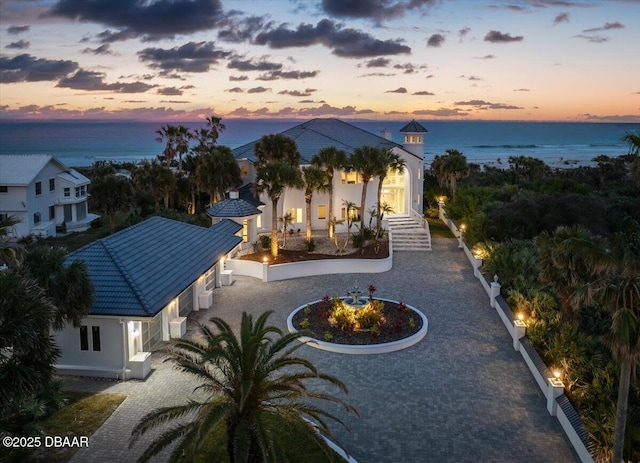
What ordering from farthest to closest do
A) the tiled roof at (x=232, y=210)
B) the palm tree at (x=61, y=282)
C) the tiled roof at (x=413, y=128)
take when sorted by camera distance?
1. the tiled roof at (x=413, y=128)
2. the tiled roof at (x=232, y=210)
3. the palm tree at (x=61, y=282)

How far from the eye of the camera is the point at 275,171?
2892 centimetres

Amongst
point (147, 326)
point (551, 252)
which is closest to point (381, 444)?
point (551, 252)

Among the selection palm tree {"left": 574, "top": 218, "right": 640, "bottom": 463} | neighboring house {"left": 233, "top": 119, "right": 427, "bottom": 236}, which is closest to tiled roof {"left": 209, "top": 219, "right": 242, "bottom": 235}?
neighboring house {"left": 233, "top": 119, "right": 427, "bottom": 236}

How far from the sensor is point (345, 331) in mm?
19891

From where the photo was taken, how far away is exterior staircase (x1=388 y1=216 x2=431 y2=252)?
115ft

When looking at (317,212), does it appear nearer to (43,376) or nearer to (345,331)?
(345,331)

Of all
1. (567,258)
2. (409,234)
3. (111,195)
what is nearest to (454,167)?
(409,234)

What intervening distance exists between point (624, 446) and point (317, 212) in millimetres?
28557

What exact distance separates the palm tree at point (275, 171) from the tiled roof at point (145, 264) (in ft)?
19.6

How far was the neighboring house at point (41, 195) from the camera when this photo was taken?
41062 mm

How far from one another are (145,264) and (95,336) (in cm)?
334

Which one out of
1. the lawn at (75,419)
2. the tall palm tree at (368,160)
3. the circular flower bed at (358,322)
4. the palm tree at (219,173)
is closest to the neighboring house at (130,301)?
the lawn at (75,419)

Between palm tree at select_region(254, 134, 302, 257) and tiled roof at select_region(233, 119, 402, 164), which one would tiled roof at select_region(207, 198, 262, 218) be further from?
tiled roof at select_region(233, 119, 402, 164)

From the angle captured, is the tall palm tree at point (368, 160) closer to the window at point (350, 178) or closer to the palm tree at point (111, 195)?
the window at point (350, 178)
